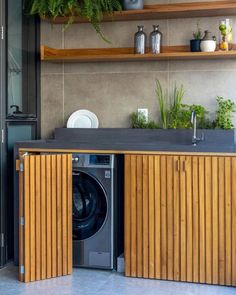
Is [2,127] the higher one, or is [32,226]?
[2,127]

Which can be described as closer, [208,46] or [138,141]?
[208,46]

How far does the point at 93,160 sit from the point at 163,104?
944 millimetres

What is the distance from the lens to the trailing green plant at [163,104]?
4.66 meters

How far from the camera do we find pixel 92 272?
13.7 ft

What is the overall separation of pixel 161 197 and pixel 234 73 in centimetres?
136

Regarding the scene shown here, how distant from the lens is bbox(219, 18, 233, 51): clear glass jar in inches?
173

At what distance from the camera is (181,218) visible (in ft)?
12.8

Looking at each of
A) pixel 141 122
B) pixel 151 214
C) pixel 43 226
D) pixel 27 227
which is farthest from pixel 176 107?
pixel 27 227

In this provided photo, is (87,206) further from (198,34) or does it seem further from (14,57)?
(198,34)

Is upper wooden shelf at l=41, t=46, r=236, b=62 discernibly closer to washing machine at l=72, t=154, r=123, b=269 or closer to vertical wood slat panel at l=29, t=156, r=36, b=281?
washing machine at l=72, t=154, r=123, b=269

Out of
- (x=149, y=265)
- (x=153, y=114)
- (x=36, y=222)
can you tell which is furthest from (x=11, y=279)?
(x=153, y=114)

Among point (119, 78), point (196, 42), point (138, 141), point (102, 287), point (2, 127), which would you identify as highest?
point (196, 42)

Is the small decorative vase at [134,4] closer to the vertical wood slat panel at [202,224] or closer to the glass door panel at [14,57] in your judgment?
the glass door panel at [14,57]

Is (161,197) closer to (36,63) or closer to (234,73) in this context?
(234,73)
